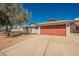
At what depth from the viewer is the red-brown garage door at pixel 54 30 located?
2559 cm

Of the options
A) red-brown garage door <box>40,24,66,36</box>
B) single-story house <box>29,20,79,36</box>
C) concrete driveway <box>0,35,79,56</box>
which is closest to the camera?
concrete driveway <box>0,35,79,56</box>

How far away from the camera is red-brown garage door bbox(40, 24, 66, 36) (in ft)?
83.9

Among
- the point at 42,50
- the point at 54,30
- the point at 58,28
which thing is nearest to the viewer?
the point at 42,50

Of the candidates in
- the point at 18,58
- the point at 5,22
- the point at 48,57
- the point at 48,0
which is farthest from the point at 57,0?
the point at 5,22

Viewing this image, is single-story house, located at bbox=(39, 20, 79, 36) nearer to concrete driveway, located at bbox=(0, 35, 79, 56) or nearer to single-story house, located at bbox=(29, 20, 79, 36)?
single-story house, located at bbox=(29, 20, 79, 36)

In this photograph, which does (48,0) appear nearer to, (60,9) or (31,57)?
(31,57)

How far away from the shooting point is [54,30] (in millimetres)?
27703

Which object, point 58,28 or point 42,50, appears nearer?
point 42,50

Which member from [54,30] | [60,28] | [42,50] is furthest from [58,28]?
[42,50]

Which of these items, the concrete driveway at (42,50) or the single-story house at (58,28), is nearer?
the concrete driveway at (42,50)

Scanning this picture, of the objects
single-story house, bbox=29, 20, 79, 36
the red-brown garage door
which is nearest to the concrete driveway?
single-story house, bbox=29, 20, 79, 36

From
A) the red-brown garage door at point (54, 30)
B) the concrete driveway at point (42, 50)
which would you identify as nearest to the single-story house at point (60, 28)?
the red-brown garage door at point (54, 30)

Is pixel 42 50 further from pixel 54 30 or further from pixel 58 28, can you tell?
pixel 54 30

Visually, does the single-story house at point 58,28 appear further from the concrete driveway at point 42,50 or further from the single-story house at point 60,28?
the concrete driveway at point 42,50
